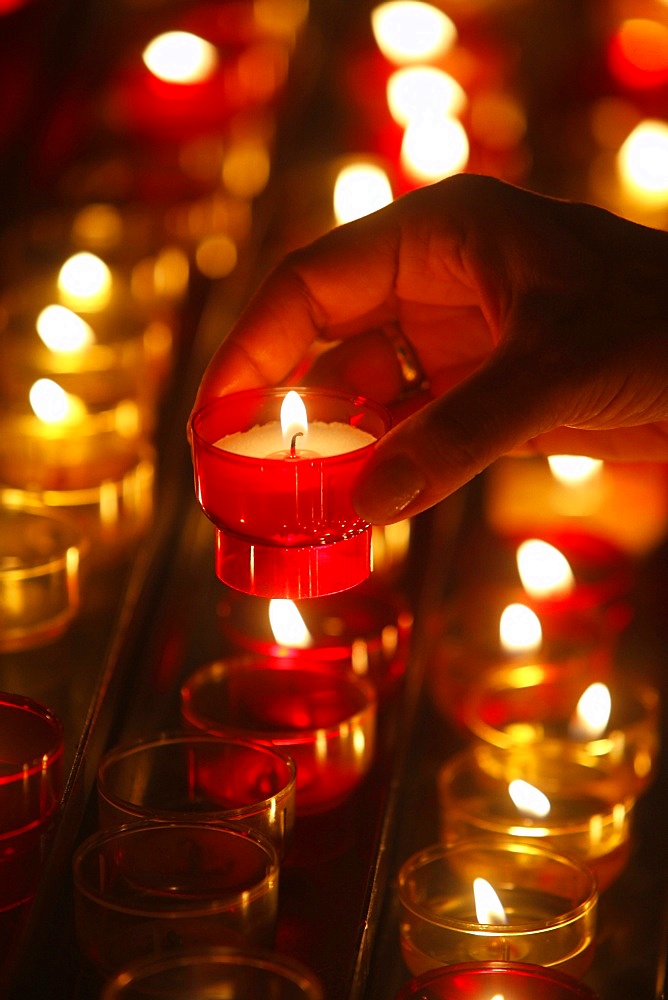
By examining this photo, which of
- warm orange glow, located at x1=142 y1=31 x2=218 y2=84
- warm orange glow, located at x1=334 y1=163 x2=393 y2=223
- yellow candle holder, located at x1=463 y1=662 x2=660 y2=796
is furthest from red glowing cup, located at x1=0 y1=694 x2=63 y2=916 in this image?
warm orange glow, located at x1=142 y1=31 x2=218 y2=84

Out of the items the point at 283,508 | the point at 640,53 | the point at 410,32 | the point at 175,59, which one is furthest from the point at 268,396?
the point at 640,53

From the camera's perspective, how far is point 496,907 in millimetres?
1103

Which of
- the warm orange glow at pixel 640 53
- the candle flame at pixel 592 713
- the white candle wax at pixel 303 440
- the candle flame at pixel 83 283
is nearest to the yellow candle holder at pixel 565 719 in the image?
the candle flame at pixel 592 713

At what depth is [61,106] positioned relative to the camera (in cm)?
249

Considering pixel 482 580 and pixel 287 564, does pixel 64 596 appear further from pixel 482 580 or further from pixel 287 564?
pixel 482 580

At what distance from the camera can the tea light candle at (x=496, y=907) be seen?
40.9 inches

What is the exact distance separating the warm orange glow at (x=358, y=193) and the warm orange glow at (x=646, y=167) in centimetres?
61

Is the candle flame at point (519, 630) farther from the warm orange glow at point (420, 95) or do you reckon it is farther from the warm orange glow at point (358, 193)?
the warm orange glow at point (420, 95)

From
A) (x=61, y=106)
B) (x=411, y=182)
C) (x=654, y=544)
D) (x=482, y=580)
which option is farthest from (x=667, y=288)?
(x=61, y=106)

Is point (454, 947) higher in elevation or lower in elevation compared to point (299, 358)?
lower

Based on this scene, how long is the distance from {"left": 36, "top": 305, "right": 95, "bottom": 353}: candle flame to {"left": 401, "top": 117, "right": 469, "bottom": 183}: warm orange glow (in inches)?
31.3

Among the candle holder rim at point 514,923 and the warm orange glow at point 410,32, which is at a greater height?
the warm orange glow at point 410,32

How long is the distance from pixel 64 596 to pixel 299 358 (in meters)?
0.35

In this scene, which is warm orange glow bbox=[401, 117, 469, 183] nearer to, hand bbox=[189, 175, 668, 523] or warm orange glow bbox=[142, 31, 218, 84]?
warm orange glow bbox=[142, 31, 218, 84]
